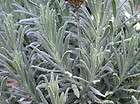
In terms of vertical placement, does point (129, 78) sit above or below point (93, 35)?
below

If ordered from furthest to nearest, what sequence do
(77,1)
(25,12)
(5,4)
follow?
1. (5,4)
2. (25,12)
3. (77,1)

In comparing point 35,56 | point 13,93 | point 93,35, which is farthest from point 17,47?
point 93,35

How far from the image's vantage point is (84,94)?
1.47m

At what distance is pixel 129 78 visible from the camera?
154cm

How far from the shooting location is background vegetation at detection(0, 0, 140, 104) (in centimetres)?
137

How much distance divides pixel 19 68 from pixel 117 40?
0.49m

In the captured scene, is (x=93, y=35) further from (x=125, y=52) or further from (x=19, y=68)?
(x=19, y=68)

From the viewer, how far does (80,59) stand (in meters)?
1.38

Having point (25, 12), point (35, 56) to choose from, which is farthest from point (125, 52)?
point (25, 12)

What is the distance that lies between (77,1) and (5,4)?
23.4 inches

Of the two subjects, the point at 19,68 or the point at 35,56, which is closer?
the point at 19,68

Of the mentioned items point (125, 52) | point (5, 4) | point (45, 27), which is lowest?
point (125, 52)

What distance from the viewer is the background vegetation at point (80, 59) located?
1.37 m

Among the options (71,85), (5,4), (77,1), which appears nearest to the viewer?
(77,1)
